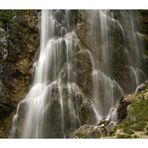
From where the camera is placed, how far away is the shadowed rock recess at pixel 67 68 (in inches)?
482

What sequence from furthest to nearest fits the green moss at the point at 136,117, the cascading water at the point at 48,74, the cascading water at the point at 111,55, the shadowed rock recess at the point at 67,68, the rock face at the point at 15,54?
the rock face at the point at 15,54 → the cascading water at the point at 111,55 → the shadowed rock recess at the point at 67,68 → the cascading water at the point at 48,74 → the green moss at the point at 136,117

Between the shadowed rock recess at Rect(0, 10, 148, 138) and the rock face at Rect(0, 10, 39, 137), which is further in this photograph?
the rock face at Rect(0, 10, 39, 137)

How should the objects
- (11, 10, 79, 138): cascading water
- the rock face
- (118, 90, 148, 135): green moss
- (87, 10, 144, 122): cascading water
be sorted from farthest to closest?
the rock face
(87, 10, 144, 122): cascading water
(11, 10, 79, 138): cascading water
(118, 90, 148, 135): green moss

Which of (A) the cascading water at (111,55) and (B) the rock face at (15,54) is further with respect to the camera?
(B) the rock face at (15,54)

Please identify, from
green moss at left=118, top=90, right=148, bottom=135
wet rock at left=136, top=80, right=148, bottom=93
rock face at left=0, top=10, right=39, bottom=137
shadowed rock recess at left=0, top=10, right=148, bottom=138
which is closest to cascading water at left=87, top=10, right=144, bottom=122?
shadowed rock recess at left=0, top=10, right=148, bottom=138

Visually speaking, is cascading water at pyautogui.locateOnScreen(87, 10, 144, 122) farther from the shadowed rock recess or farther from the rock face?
the rock face

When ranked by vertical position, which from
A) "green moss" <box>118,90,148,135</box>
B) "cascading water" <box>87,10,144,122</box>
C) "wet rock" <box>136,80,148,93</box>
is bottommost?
"green moss" <box>118,90,148,135</box>

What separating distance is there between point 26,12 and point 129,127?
5883 millimetres

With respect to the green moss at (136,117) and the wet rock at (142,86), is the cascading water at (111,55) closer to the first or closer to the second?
the wet rock at (142,86)

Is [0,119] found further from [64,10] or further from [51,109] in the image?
[64,10]

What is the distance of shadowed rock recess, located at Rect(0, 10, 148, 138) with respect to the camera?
12.2 metres

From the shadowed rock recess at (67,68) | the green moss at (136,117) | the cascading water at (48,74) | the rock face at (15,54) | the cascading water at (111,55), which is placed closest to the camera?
the green moss at (136,117)

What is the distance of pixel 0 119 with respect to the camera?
1287cm

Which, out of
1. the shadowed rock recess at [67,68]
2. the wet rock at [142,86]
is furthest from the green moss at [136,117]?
the wet rock at [142,86]
